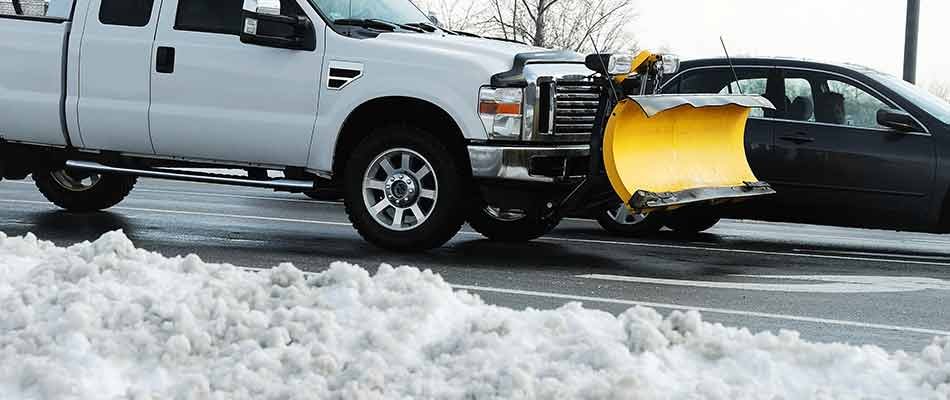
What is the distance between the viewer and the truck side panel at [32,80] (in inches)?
408

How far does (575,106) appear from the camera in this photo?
31.8 ft

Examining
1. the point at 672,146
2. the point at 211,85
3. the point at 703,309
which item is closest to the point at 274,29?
the point at 211,85

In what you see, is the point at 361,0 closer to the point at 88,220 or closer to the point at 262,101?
the point at 262,101

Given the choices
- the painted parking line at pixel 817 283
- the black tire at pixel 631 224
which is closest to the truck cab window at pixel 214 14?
the painted parking line at pixel 817 283

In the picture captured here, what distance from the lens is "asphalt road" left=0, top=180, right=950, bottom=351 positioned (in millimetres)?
7594

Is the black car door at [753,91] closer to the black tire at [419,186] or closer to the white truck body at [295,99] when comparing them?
the white truck body at [295,99]

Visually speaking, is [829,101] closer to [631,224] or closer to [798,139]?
[798,139]

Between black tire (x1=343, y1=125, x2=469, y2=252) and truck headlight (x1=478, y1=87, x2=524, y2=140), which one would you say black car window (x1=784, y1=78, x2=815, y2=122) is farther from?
black tire (x1=343, y1=125, x2=469, y2=252)

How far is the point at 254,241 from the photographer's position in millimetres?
10617

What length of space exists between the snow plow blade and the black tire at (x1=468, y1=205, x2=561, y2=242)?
1.63 metres

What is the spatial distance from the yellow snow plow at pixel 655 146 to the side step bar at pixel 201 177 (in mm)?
1785

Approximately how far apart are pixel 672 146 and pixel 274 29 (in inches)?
107

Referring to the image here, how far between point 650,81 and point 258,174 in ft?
9.17

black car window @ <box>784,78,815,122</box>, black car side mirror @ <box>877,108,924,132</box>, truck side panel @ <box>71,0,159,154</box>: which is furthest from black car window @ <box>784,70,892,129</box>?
truck side panel @ <box>71,0,159,154</box>
